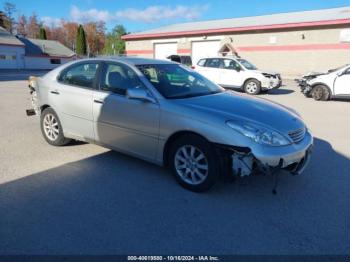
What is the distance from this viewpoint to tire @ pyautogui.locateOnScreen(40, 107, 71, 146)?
556 centimetres

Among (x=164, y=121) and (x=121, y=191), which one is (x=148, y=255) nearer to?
(x=121, y=191)

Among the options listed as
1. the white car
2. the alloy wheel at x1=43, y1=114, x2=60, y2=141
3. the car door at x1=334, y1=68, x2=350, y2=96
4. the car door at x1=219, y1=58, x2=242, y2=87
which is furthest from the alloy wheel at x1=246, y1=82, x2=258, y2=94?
the alloy wheel at x1=43, y1=114, x2=60, y2=141

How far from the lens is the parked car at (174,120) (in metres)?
3.64

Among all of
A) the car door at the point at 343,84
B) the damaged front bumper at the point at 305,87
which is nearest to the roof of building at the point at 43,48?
the damaged front bumper at the point at 305,87

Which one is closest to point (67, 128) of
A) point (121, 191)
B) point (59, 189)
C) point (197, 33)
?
point (59, 189)

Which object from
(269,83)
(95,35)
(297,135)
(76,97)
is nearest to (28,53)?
(269,83)

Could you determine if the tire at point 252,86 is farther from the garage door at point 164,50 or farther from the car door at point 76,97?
the garage door at point 164,50

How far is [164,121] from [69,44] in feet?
282

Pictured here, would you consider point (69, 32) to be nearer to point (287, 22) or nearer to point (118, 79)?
point (287, 22)

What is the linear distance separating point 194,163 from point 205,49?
2496cm

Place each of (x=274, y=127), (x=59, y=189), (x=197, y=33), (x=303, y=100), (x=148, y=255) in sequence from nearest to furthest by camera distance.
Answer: (x=148, y=255), (x=274, y=127), (x=59, y=189), (x=303, y=100), (x=197, y=33)

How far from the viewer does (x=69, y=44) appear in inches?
3258

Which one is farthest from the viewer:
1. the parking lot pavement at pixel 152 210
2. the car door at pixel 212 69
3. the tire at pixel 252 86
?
the car door at pixel 212 69

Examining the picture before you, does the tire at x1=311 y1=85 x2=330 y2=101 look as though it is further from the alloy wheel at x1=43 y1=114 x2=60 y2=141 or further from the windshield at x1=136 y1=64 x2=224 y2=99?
the alloy wheel at x1=43 y1=114 x2=60 y2=141
